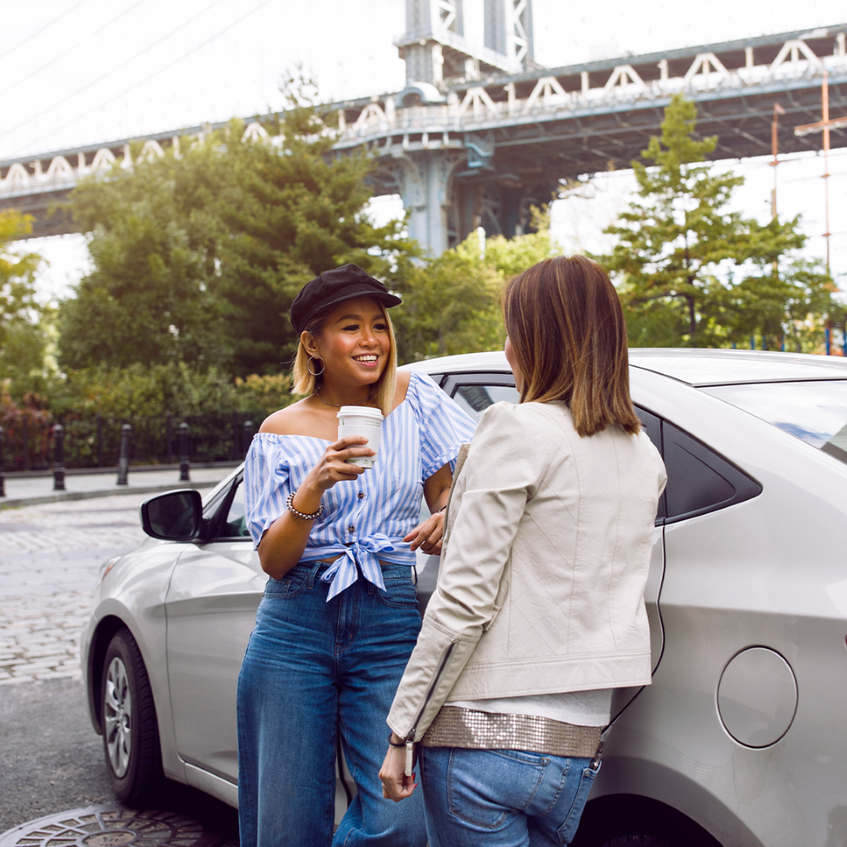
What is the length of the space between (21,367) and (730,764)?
33.4 metres

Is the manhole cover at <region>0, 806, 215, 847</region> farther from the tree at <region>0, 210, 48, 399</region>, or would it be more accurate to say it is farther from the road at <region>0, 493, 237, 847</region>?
the tree at <region>0, 210, 48, 399</region>

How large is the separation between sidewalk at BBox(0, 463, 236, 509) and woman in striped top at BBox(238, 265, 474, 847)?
1543 cm

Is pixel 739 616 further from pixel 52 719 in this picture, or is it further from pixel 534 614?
pixel 52 719

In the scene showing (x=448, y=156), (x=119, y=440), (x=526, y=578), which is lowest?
(x=119, y=440)

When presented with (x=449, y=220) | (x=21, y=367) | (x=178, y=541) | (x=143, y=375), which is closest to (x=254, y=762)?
(x=178, y=541)

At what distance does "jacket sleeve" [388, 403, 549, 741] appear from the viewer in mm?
1745

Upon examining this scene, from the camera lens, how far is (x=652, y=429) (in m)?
2.23

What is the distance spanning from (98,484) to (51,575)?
11.6 metres

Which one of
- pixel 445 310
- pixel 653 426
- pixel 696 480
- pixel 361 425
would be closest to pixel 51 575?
pixel 361 425

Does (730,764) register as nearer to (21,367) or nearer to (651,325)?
(651,325)

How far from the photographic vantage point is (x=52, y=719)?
5.27 metres

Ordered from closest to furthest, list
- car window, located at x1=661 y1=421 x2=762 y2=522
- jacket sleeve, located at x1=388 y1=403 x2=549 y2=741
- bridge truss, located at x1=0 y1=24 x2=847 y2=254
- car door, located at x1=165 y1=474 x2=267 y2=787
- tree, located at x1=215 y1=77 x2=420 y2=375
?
1. jacket sleeve, located at x1=388 y1=403 x2=549 y2=741
2. car window, located at x1=661 y1=421 x2=762 y2=522
3. car door, located at x1=165 y1=474 x2=267 y2=787
4. tree, located at x1=215 y1=77 x2=420 y2=375
5. bridge truss, located at x1=0 y1=24 x2=847 y2=254

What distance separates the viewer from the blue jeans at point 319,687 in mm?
2393

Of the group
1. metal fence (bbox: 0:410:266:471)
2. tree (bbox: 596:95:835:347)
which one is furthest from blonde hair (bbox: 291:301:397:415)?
tree (bbox: 596:95:835:347)
